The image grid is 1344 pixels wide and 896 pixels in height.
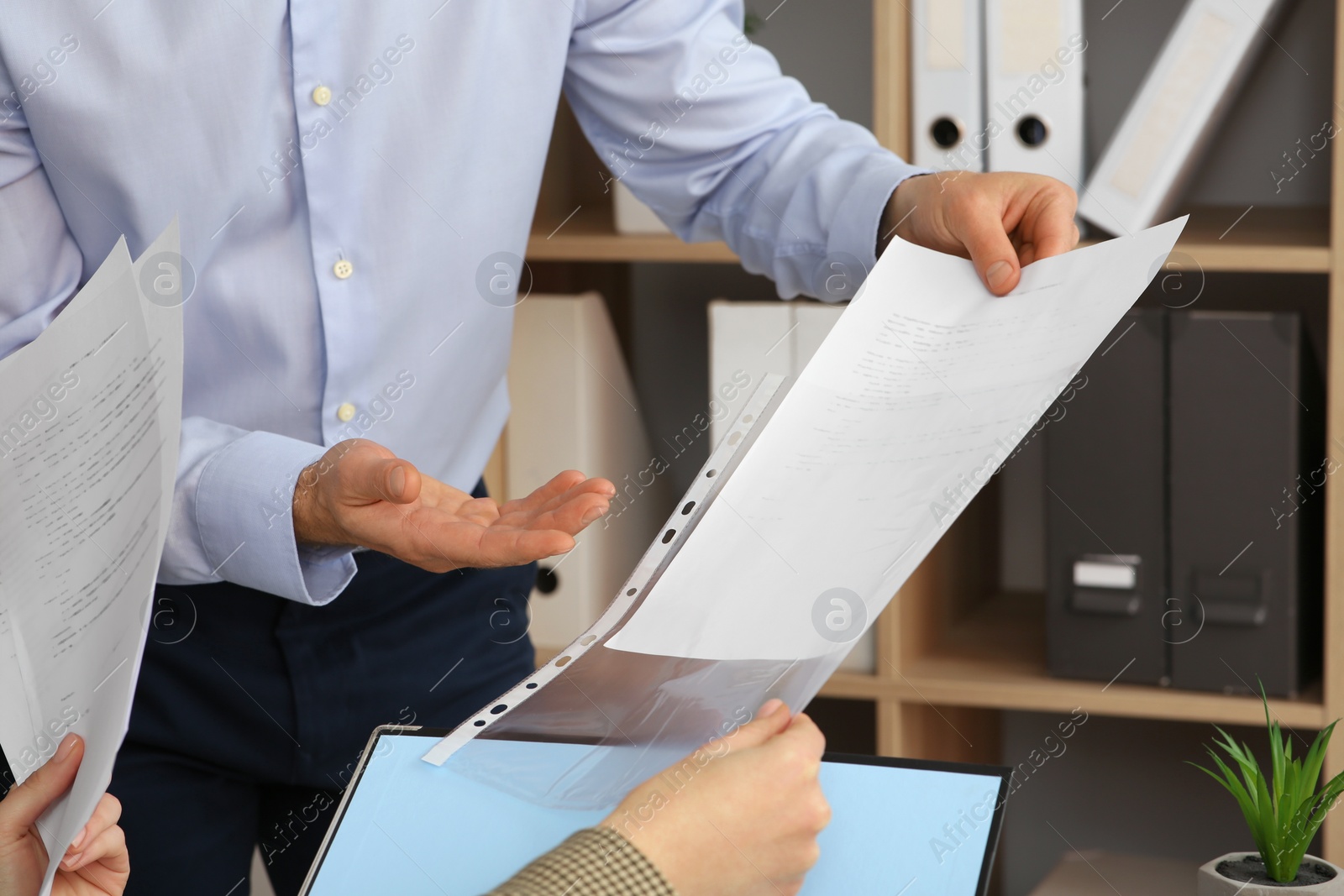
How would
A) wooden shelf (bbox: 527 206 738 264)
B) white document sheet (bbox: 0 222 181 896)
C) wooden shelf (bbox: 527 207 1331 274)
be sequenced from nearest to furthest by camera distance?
white document sheet (bbox: 0 222 181 896) → wooden shelf (bbox: 527 207 1331 274) → wooden shelf (bbox: 527 206 738 264)

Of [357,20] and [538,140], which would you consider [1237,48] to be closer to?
[538,140]

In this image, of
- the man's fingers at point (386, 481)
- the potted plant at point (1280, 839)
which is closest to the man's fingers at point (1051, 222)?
the potted plant at point (1280, 839)

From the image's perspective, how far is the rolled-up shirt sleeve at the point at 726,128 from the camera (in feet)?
3.09

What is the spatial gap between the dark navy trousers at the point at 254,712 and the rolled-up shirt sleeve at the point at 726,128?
381 millimetres

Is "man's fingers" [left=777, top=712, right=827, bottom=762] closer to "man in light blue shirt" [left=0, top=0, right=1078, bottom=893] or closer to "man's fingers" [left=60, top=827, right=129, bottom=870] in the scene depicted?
"man in light blue shirt" [left=0, top=0, right=1078, bottom=893]

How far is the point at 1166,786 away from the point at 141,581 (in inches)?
59.9

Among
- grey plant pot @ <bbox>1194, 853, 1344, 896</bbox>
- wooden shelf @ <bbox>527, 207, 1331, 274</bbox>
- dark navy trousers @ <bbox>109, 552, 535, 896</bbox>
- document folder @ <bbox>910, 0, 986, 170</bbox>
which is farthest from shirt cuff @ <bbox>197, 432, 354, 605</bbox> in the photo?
document folder @ <bbox>910, 0, 986, 170</bbox>

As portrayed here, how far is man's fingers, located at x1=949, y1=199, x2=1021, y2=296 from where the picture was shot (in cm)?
75

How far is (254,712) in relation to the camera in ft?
2.94

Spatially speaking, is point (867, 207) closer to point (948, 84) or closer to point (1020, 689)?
point (948, 84)

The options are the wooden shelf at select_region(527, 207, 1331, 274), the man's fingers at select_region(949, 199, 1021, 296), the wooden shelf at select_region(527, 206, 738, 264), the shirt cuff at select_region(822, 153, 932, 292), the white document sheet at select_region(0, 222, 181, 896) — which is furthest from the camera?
the wooden shelf at select_region(527, 206, 738, 264)

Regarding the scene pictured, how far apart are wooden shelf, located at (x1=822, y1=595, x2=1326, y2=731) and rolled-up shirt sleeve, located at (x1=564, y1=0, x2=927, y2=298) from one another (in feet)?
1.94

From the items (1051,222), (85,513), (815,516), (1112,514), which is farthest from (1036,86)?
(85,513)

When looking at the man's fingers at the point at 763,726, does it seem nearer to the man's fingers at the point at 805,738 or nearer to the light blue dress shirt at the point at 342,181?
the man's fingers at the point at 805,738
